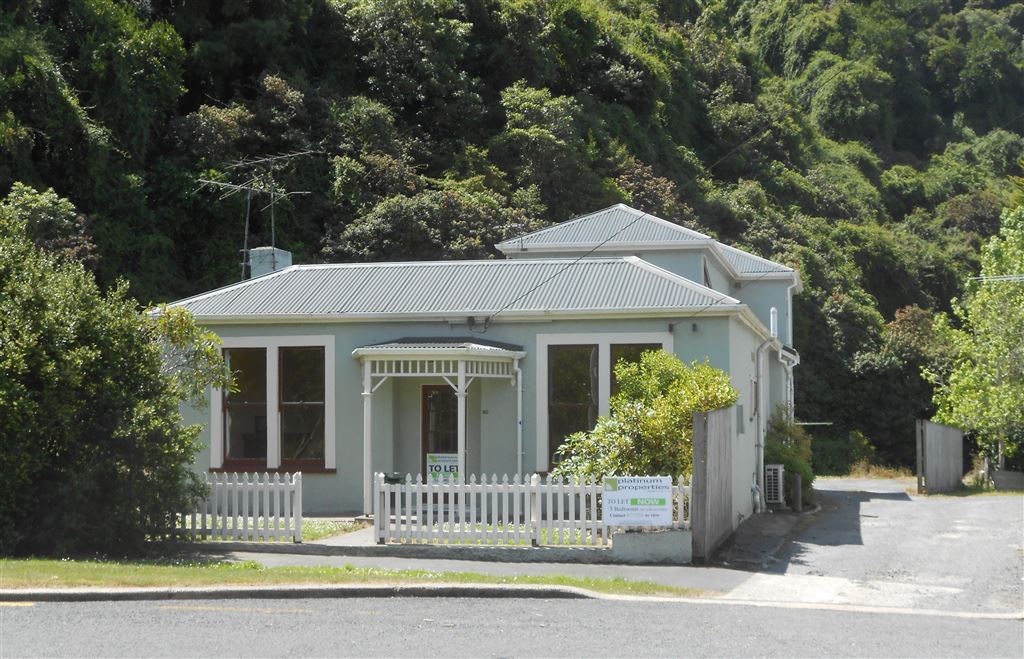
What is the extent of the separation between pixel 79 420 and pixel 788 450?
48.1ft

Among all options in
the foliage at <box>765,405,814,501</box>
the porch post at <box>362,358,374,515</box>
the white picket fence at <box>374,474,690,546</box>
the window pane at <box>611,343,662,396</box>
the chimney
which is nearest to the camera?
the white picket fence at <box>374,474,690,546</box>

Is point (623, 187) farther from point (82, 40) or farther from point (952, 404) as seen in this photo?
point (82, 40)

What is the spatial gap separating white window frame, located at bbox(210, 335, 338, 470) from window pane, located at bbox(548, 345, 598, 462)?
3730 mm

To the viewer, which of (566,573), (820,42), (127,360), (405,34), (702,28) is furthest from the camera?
(820,42)

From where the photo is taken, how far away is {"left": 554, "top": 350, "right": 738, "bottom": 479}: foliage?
52.9ft

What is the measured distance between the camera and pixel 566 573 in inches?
567

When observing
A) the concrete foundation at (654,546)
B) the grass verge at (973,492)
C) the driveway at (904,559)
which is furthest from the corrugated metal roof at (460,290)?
the grass verge at (973,492)

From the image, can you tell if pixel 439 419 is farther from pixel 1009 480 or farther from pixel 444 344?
pixel 1009 480

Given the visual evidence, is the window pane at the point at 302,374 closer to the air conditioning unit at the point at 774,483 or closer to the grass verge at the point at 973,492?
the air conditioning unit at the point at 774,483

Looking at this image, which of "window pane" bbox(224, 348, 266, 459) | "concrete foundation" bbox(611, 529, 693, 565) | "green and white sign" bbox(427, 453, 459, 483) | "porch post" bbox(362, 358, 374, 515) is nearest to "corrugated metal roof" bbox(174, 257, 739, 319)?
"window pane" bbox(224, 348, 266, 459)

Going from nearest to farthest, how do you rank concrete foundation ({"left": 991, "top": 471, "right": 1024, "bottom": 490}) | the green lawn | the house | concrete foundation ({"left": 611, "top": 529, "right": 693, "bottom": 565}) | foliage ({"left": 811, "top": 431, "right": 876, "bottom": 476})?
1. concrete foundation ({"left": 611, "top": 529, "right": 693, "bottom": 565})
2. the green lawn
3. the house
4. concrete foundation ({"left": 991, "top": 471, "right": 1024, "bottom": 490})
5. foliage ({"left": 811, "top": 431, "right": 876, "bottom": 476})

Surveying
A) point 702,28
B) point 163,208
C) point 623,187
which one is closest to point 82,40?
point 163,208

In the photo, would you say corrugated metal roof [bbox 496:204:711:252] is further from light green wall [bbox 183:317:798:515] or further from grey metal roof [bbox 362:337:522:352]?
grey metal roof [bbox 362:337:522:352]

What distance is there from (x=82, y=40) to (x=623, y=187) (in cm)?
2015
